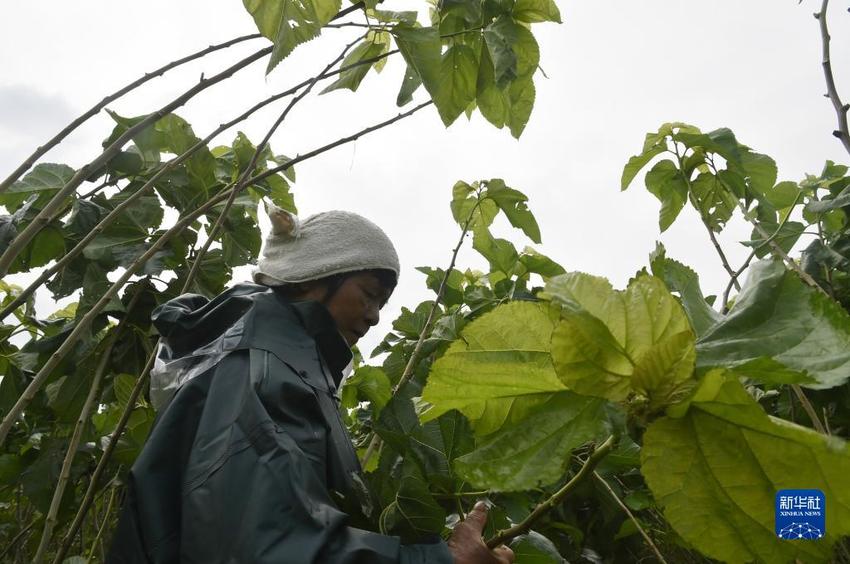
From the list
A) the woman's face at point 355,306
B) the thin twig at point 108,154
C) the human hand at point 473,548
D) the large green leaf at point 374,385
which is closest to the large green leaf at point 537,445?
the human hand at point 473,548

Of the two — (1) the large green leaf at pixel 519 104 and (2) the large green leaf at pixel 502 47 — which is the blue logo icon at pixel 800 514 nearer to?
(2) the large green leaf at pixel 502 47

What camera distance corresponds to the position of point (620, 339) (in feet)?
Answer: 1.87

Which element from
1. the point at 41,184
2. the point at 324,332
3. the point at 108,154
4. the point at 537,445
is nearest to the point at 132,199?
the point at 108,154

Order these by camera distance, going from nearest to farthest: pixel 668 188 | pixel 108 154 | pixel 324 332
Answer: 1. pixel 108 154
2. pixel 324 332
3. pixel 668 188

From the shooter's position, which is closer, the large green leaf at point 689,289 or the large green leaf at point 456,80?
the large green leaf at point 689,289

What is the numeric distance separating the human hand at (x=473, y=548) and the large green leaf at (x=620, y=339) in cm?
35

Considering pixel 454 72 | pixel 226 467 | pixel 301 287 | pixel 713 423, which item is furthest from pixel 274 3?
pixel 301 287

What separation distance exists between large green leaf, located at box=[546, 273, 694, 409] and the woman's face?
1135 millimetres

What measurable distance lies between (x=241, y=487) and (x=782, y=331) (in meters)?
0.68

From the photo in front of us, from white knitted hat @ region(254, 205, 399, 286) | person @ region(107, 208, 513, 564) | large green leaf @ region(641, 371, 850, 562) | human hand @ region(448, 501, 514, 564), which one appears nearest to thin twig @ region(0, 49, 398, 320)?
person @ region(107, 208, 513, 564)

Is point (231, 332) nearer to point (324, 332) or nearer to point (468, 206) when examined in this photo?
point (324, 332)

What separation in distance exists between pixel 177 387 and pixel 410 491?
50 centimetres

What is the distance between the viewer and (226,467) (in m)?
0.95

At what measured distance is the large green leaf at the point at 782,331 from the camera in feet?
1.72
